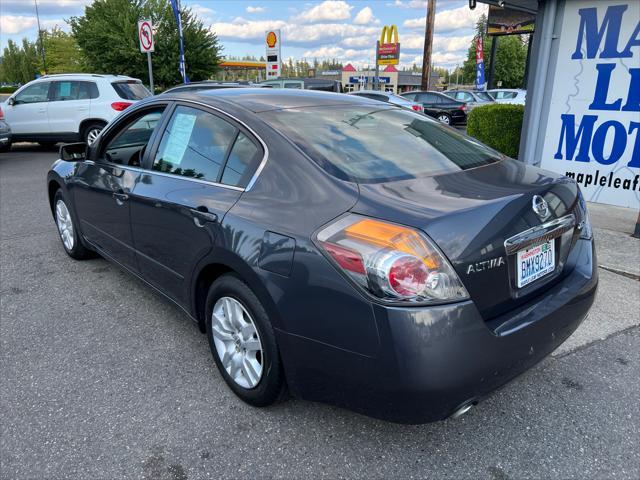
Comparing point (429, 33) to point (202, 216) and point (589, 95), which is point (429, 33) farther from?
point (202, 216)

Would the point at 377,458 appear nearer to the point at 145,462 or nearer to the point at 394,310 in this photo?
the point at 394,310

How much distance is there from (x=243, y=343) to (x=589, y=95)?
5705 mm

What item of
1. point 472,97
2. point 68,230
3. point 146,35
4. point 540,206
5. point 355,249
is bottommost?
point 68,230

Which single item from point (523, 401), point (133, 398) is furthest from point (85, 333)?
point (523, 401)

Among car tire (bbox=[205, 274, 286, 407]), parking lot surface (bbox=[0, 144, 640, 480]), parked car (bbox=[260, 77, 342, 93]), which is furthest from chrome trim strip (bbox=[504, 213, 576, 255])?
parked car (bbox=[260, 77, 342, 93])

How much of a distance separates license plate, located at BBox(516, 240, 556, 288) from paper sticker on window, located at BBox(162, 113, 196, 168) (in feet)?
6.43

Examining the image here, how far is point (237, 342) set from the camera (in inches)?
99.3

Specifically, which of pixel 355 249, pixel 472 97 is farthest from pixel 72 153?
pixel 472 97

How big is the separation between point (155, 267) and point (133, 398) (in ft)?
2.75

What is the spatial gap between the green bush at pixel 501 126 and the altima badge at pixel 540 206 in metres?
6.61

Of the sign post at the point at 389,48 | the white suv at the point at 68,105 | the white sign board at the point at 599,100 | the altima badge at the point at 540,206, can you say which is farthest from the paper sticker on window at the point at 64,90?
the sign post at the point at 389,48

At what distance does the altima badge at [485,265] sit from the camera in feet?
6.19

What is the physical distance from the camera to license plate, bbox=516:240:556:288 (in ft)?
6.86

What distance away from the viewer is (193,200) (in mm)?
2654
